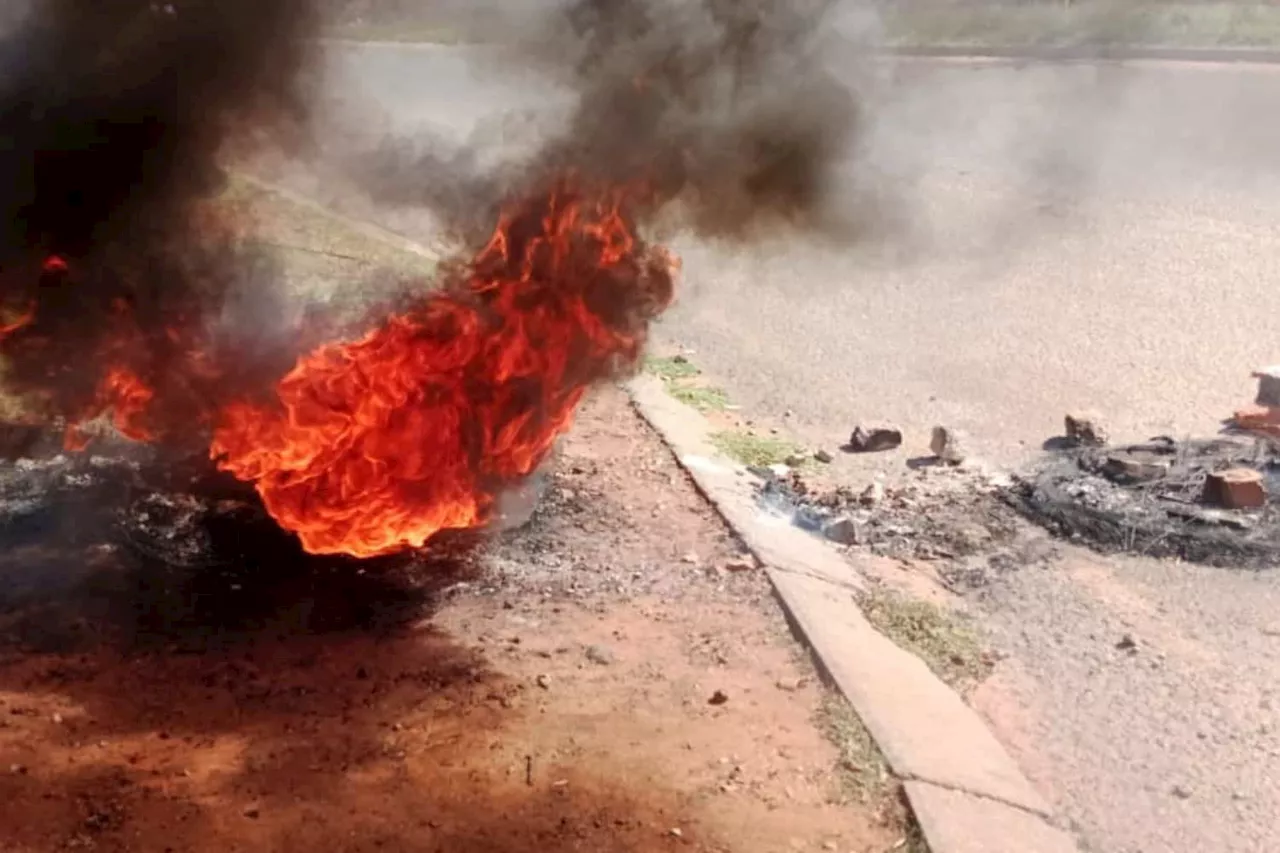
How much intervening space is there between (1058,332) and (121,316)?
22.4 ft

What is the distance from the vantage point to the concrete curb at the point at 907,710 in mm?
3666

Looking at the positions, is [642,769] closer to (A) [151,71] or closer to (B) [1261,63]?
(A) [151,71]

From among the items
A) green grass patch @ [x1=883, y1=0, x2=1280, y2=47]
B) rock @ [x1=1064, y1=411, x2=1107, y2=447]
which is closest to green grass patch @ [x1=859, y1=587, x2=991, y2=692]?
rock @ [x1=1064, y1=411, x2=1107, y2=447]

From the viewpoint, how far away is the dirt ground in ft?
11.4

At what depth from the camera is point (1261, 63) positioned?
1395 centimetres

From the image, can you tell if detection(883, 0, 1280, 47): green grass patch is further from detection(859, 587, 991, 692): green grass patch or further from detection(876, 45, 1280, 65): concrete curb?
detection(859, 587, 991, 692): green grass patch

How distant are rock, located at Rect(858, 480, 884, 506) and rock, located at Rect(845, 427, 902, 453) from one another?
714 millimetres

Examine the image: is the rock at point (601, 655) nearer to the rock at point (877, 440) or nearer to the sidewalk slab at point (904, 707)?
the sidewalk slab at point (904, 707)

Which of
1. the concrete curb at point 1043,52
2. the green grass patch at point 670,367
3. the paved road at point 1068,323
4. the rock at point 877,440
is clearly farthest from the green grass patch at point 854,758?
the green grass patch at point 670,367

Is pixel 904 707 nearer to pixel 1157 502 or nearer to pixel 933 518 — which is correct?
pixel 933 518

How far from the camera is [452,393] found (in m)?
5.24

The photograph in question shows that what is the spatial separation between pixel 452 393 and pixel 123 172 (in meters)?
1.75

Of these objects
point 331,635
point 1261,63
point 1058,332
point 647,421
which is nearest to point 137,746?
point 331,635

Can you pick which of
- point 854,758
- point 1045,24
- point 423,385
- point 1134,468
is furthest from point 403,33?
point 854,758
